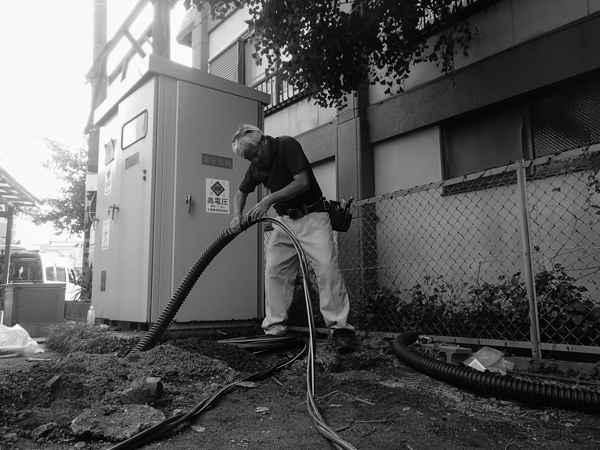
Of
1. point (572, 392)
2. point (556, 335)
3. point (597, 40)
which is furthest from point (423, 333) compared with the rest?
point (597, 40)

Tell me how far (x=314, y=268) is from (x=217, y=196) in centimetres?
175

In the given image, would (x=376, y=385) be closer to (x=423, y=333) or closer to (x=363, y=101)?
(x=423, y=333)

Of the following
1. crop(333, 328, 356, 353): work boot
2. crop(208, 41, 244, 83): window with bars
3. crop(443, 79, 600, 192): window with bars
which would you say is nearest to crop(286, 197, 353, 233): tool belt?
crop(333, 328, 356, 353): work boot

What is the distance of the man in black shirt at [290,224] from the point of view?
12.1 feet

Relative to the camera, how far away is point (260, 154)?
152 inches

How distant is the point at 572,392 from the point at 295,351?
6.77 ft

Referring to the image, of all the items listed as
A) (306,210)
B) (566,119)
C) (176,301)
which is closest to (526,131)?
(566,119)

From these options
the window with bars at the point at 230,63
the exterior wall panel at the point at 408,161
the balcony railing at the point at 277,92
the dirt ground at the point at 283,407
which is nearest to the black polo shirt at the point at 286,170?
the dirt ground at the point at 283,407

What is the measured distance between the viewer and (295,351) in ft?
12.5

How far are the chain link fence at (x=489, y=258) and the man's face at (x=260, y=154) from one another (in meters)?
1.30

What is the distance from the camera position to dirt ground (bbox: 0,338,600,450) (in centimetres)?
194

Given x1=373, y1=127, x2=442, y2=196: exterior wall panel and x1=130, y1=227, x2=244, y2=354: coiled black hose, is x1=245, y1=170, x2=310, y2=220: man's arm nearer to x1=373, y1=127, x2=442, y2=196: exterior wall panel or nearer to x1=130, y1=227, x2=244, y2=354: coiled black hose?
x1=130, y1=227, x2=244, y2=354: coiled black hose

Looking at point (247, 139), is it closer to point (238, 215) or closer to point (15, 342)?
point (238, 215)

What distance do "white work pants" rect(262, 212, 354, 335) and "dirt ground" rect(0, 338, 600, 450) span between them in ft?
1.43
